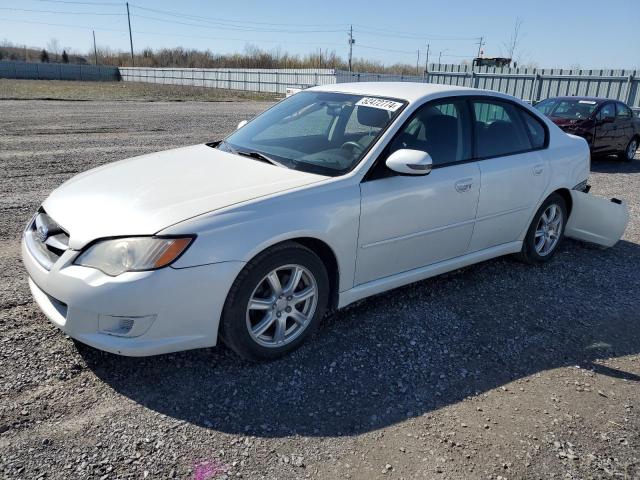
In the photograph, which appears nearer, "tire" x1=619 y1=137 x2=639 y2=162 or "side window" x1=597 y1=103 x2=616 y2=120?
"side window" x1=597 y1=103 x2=616 y2=120

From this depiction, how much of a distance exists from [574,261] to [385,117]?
2.90 m

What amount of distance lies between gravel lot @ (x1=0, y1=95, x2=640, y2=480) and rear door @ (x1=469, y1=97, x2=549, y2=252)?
21.9 inches

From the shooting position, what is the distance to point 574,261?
5.40 m

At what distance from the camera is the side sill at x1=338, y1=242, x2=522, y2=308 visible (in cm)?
360

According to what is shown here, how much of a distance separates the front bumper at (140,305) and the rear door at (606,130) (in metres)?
11.0

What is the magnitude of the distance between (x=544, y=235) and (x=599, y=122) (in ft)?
25.6

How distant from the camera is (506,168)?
4402 mm

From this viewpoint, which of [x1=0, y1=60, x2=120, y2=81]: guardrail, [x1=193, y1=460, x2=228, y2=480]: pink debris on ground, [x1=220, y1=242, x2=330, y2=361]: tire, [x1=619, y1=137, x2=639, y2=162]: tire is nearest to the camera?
[x1=193, y1=460, x2=228, y2=480]: pink debris on ground

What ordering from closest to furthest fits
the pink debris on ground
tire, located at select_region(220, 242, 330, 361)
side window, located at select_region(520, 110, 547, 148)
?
1. the pink debris on ground
2. tire, located at select_region(220, 242, 330, 361)
3. side window, located at select_region(520, 110, 547, 148)

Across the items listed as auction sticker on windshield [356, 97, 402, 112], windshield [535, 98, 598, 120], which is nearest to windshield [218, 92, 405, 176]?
auction sticker on windshield [356, 97, 402, 112]

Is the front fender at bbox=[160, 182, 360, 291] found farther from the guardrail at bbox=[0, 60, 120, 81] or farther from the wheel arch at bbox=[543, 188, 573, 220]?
the guardrail at bbox=[0, 60, 120, 81]

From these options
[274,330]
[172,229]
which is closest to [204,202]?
[172,229]

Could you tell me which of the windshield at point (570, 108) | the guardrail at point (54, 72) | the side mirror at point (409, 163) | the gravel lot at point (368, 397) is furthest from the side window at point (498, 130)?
the guardrail at point (54, 72)

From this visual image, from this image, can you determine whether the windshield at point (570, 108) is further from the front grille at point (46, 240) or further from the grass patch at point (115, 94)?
the grass patch at point (115, 94)
